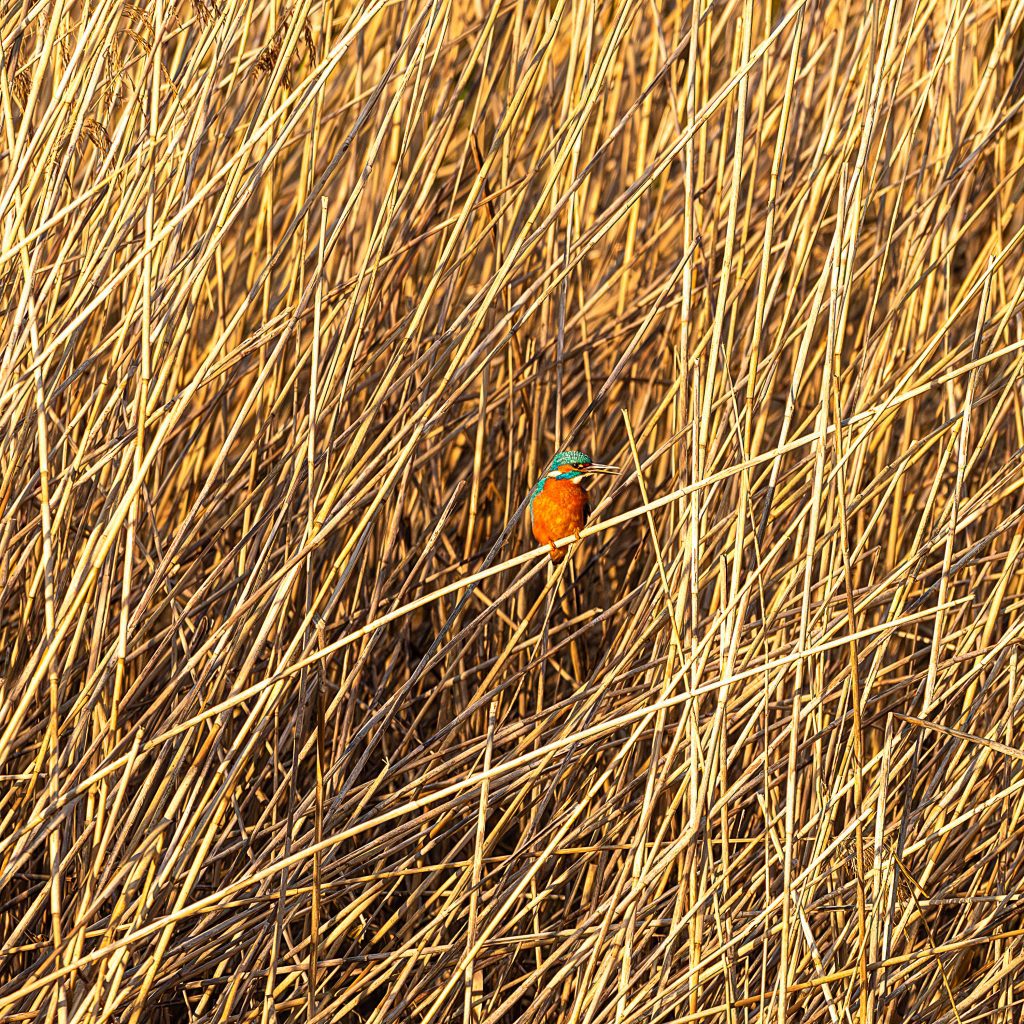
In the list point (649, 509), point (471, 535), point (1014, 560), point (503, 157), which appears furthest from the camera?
point (471, 535)

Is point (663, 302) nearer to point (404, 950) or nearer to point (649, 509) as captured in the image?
point (649, 509)

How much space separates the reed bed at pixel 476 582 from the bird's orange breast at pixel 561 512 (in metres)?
0.10

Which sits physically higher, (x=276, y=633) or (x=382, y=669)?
(x=276, y=633)

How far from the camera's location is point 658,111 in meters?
3.16

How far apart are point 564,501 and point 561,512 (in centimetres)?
2

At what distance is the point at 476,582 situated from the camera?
2.12m

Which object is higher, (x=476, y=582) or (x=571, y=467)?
(x=571, y=467)

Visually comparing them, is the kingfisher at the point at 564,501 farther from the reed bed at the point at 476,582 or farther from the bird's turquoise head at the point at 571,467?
the reed bed at the point at 476,582

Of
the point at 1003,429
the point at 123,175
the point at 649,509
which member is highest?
the point at 123,175

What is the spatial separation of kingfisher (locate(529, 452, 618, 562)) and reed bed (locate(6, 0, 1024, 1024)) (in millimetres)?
105

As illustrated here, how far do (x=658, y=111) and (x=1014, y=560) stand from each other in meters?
1.69

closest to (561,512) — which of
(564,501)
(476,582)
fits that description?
(564,501)

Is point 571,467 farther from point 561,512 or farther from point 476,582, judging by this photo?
point 476,582

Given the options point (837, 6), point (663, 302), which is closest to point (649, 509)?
point (663, 302)
